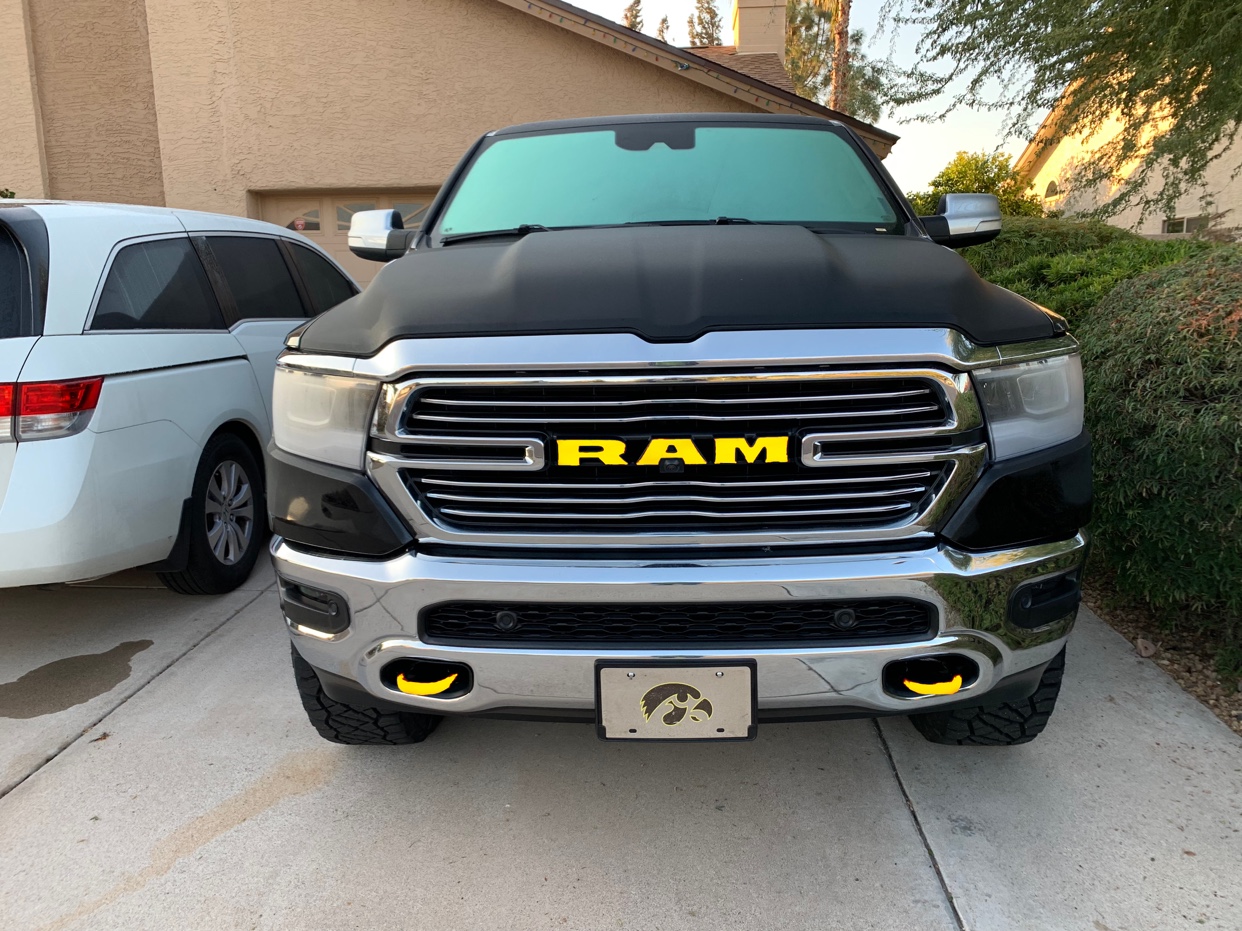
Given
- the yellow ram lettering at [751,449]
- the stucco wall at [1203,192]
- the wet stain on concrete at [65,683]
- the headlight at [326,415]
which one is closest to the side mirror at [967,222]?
the yellow ram lettering at [751,449]

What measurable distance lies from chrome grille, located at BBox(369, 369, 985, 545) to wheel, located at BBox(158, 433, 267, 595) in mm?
2071

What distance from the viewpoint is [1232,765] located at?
2475 millimetres

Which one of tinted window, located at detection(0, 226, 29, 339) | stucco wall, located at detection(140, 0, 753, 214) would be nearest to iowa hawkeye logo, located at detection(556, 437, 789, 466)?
tinted window, located at detection(0, 226, 29, 339)

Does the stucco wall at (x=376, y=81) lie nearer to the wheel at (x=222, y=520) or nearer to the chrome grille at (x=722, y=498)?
the wheel at (x=222, y=520)

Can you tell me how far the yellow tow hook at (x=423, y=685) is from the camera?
1944 millimetres

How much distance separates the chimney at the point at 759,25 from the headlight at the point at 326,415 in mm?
14415

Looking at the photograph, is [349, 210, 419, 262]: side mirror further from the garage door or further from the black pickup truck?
the garage door

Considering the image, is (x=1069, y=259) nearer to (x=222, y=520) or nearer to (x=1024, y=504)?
(x=1024, y=504)

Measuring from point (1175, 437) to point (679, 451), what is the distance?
1876 mm

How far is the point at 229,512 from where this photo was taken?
3.86 m

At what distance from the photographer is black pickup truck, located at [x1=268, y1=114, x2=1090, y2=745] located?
5.97 feet

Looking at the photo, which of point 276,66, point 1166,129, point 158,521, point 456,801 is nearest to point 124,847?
point 456,801

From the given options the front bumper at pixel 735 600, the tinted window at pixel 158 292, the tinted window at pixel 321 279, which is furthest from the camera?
the tinted window at pixel 321 279

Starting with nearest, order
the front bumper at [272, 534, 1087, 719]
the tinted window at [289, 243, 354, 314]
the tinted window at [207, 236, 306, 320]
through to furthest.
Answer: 1. the front bumper at [272, 534, 1087, 719]
2. the tinted window at [207, 236, 306, 320]
3. the tinted window at [289, 243, 354, 314]
